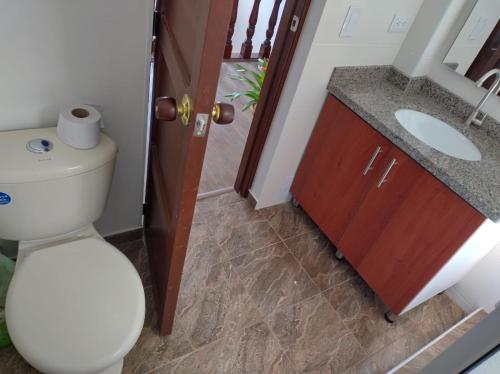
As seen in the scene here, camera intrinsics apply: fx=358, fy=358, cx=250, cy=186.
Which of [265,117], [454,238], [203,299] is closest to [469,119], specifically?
[454,238]

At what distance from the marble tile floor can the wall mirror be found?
1100mm

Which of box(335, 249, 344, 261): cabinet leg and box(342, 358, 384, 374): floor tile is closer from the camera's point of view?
box(342, 358, 384, 374): floor tile

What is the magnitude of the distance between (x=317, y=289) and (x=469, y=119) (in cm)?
107

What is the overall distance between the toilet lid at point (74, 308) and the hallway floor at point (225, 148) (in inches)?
41.7

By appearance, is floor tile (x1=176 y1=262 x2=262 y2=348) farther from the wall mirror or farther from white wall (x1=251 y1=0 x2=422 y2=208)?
the wall mirror

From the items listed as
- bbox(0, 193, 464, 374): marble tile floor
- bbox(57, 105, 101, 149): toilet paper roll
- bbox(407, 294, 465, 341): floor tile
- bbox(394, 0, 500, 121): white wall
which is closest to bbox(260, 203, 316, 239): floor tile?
bbox(0, 193, 464, 374): marble tile floor

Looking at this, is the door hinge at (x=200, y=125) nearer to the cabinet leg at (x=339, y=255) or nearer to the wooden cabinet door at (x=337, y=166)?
the wooden cabinet door at (x=337, y=166)

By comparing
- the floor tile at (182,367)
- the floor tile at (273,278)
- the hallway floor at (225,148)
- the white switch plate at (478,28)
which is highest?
the white switch plate at (478,28)

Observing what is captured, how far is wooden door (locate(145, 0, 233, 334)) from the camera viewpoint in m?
0.70

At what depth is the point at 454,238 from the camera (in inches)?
52.7

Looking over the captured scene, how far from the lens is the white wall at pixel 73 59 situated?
964 millimetres

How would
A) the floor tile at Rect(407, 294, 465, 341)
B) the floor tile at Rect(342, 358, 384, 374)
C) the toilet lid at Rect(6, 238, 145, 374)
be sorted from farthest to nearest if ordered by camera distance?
the floor tile at Rect(407, 294, 465, 341), the floor tile at Rect(342, 358, 384, 374), the toilet lid at Rect(6, 238, 145, 374)

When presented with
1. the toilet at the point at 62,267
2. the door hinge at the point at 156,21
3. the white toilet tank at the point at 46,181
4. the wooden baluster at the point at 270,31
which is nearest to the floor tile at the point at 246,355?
the toilet at the point at 62,267

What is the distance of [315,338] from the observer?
62.0 inches
